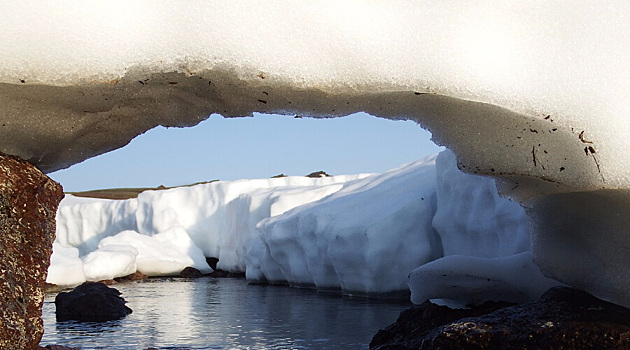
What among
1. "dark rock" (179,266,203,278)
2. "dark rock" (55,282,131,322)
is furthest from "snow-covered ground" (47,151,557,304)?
"dark rock" (55,282,131,322)

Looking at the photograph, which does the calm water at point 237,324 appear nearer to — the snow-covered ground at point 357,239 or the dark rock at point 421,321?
the snow-covered ground at point 357,239

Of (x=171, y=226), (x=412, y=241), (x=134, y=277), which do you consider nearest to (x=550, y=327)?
(x=412, y=241)

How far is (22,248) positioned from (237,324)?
266 inches

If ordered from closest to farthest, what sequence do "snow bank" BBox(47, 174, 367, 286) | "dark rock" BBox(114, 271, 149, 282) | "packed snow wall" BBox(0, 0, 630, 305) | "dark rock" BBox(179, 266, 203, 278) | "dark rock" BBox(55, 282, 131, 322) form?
"packed snow wall" BBox(0, 0, 630, 305)
"dark rock" BBox(55, 282, 131, 322)
"snow bank" BBox(47, 174, 367, 286)
"dark rock" BBox(114, 271, 149, 282)
"dark rock" BBox(179, 266, 203, 278)

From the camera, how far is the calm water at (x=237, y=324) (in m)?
7.61

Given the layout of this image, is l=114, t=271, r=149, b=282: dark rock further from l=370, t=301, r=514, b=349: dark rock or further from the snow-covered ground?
l=370, t=301, r=514, b=349: dark rock

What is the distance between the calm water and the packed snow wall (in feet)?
14.9

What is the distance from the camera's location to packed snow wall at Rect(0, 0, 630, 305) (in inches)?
93.3

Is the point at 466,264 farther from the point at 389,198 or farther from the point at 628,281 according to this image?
the point at 389,198

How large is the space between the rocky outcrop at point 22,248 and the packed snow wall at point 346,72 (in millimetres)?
213

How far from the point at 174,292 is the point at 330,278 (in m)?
3.62

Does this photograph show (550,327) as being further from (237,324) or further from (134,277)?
(134,277)

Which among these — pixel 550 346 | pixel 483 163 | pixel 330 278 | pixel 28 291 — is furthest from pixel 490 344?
pixel 330 278

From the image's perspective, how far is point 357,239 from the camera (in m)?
11.9
